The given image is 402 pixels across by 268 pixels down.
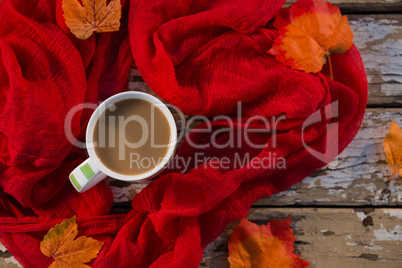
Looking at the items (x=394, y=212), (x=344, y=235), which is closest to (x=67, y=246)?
(x=344, y=235)

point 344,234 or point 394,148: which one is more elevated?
point 394,148

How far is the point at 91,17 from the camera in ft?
2.17

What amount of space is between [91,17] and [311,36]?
1.34 ft

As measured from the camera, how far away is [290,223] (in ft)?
2.31

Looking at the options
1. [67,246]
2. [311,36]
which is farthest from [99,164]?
[311,36]

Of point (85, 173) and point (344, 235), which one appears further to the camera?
point (344, 235)

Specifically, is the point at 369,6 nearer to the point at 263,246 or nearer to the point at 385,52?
the point at 385,52

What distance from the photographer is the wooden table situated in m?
0.70

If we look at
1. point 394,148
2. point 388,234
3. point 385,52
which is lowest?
point 388,234

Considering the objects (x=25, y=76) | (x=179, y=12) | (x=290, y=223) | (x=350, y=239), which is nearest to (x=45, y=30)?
(x=25, y=76)

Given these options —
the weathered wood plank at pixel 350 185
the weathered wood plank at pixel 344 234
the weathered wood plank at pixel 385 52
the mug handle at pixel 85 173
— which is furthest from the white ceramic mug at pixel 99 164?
the weathered wood plank at pixel 385 52

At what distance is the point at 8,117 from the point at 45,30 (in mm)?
170

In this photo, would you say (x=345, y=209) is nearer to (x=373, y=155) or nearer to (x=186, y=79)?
(x=373, y=155)

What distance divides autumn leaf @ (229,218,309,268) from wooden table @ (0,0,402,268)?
2cm
